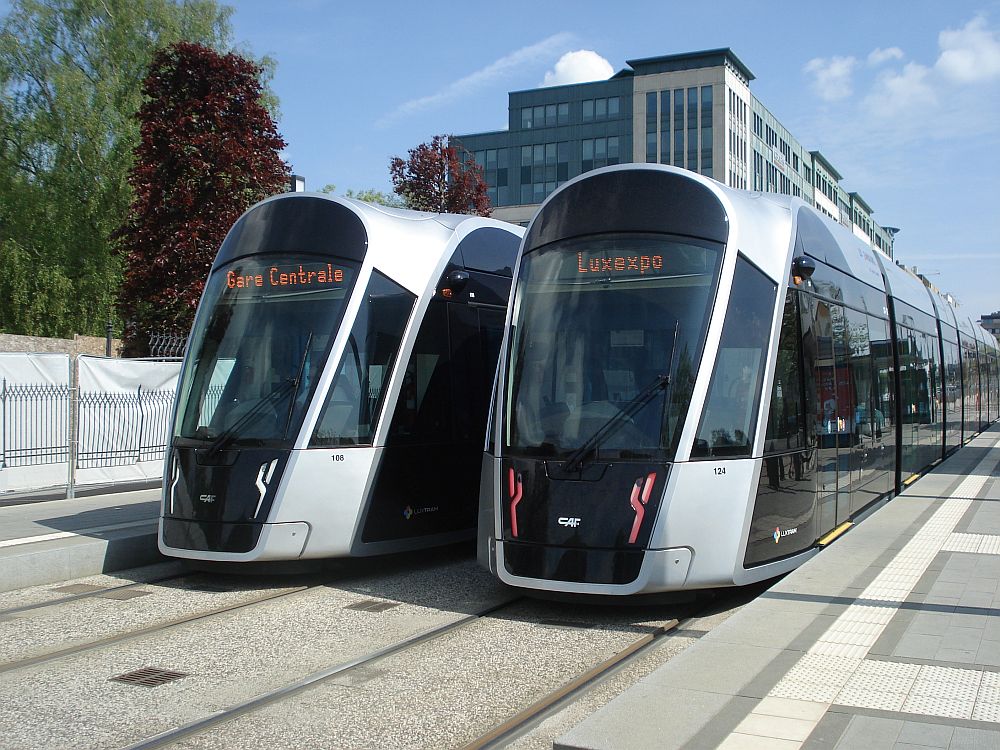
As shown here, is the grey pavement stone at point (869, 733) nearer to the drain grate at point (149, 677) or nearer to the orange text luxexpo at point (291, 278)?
the drain grate at point (149, 677)

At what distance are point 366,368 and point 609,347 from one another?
8.94 ft

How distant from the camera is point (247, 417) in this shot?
32.0 ft

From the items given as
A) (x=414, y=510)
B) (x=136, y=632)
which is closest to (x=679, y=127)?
(x=414, y=510)

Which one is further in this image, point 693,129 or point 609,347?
point 693,129

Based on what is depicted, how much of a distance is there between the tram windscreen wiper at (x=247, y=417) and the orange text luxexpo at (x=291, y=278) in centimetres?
101

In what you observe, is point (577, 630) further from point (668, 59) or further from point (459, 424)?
point (668, 59)

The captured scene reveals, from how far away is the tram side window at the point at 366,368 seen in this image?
386 inches

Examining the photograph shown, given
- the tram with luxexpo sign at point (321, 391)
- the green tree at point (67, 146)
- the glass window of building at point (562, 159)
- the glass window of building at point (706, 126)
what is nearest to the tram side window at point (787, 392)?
the tram with luxexpo sign at point (321, 391)

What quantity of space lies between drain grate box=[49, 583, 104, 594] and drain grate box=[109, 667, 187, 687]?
129 inches

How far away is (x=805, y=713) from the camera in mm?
5035

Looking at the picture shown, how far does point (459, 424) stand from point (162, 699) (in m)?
5.42

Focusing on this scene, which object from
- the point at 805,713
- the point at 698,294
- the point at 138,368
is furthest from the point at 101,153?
the point at 805,713

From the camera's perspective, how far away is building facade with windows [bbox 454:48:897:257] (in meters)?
77.5

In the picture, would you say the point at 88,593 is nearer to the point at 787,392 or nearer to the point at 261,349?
the point at 261,349
